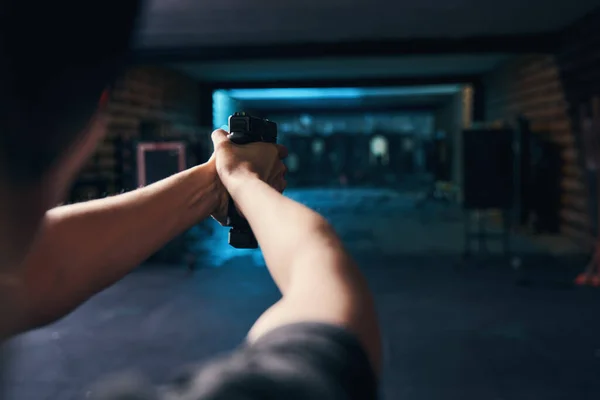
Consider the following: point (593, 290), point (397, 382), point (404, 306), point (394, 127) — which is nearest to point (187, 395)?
point (397, 382)

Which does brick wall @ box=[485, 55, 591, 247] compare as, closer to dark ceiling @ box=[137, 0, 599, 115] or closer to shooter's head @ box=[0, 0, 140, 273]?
dark ceiling @ box=[137, 0, 599, 115]

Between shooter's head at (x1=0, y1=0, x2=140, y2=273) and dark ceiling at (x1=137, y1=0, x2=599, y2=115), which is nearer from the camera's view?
shooter's head at (x1=0, y1=0, x2=140, y2=273)

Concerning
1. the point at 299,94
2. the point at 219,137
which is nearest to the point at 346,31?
the point at 219,137

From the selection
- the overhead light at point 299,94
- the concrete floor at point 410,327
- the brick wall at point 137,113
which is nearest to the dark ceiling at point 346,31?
the brick wall at point 137,113

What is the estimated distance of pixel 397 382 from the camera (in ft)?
10.7

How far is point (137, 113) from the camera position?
356 inches

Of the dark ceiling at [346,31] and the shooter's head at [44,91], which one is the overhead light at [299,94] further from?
the shooter's head at [44,91]

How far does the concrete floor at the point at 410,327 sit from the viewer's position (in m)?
3.29

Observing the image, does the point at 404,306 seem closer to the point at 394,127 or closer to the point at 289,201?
the point at 289,201

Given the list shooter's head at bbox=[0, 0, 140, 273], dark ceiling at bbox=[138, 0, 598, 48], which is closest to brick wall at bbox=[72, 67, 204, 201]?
dark ceiling at bbox=[138, 0, 598, 48]

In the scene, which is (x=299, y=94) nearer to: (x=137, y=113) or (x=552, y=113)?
(x=137, y=113)

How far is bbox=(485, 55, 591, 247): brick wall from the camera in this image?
7.86m

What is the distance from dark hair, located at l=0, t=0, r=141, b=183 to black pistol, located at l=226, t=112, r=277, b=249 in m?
0.73

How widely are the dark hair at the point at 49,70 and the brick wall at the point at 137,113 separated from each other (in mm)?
5889
